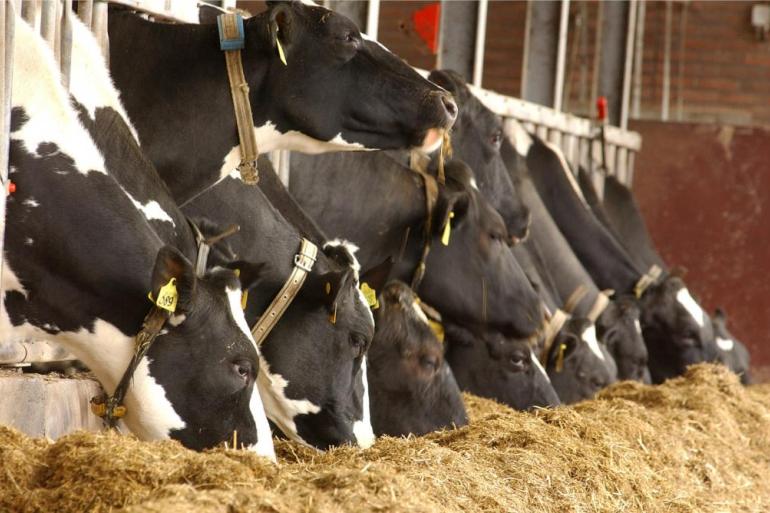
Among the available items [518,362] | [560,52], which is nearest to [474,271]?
[518,362]

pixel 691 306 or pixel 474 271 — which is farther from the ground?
pixel 474 271

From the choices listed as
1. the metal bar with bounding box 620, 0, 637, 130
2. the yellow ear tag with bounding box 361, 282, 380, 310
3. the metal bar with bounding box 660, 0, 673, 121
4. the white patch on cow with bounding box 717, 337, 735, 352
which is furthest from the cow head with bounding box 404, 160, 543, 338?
the metal bar with bounding box 660, 0, 673, 121

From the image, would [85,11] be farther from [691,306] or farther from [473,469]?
[691,306]

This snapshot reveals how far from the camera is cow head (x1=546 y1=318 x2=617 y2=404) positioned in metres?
6.90

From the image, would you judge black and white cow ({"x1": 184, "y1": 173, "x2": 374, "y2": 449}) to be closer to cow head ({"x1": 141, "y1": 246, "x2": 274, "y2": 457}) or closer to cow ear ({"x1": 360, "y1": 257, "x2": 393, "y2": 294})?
cow ear ({"x1": 360, "y1": 257, "x2": 393, "y2": 294})

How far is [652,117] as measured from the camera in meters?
12.4

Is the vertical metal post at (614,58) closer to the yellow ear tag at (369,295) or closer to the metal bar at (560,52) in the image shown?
the metal bar at (560,52)

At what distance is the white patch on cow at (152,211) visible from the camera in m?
3.52

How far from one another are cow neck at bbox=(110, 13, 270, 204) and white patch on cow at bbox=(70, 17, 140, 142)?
12 centimetres

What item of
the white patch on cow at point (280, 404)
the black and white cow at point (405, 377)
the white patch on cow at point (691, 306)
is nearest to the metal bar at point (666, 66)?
the white patch on cow at point (691, 306)

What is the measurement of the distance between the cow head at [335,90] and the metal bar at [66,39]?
0.57 meters

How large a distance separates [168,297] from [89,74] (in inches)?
38.4

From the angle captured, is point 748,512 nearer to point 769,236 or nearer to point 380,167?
point 380,167

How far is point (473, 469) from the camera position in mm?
3402
